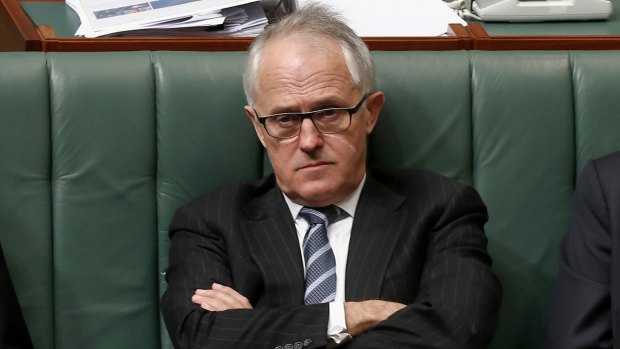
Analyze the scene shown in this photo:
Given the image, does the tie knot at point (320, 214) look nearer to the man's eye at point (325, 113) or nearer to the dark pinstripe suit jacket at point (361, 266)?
the dark pinstripe suit jacket at point (361, 266)

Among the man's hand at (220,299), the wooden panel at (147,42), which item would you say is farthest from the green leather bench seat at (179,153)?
the man's hand at (220,299)

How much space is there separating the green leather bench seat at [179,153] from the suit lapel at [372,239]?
0.16 meters

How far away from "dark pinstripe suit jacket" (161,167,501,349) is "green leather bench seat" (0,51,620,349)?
0.40 ft

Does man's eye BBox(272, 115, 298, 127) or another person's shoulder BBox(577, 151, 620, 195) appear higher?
man's eye BBox(272, 115, 298, 127)

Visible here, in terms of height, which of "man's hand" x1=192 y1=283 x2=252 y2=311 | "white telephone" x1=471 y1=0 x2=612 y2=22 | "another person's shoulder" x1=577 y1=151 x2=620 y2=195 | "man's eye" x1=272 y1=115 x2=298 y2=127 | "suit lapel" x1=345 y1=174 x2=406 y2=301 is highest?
"white telephone" x1=471 y1=0 x2=612 y2=22

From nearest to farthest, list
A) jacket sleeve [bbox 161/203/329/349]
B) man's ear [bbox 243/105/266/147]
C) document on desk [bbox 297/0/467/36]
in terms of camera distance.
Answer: jacket sleeve [bbox 161/203/329/349], man's ear [bbox 243/105/266/147], document on desk [bbox 297/0/467/36]

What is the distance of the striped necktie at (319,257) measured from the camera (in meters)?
2.41

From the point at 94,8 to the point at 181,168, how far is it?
1.59 ft

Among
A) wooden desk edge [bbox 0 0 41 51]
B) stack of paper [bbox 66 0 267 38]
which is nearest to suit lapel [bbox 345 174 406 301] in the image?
stack of paper [bbox 66 0 267 38]

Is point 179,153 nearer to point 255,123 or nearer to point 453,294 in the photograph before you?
point 255,123

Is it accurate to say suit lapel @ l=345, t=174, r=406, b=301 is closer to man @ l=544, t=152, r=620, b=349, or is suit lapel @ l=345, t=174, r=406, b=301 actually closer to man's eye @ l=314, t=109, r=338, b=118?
man's eye @ l=314, t=109, r=338, b=118

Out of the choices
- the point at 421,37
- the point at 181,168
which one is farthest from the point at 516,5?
the point at 181,168

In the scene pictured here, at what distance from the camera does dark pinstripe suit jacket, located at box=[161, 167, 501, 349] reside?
89.0 inches

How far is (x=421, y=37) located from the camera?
2717mm
